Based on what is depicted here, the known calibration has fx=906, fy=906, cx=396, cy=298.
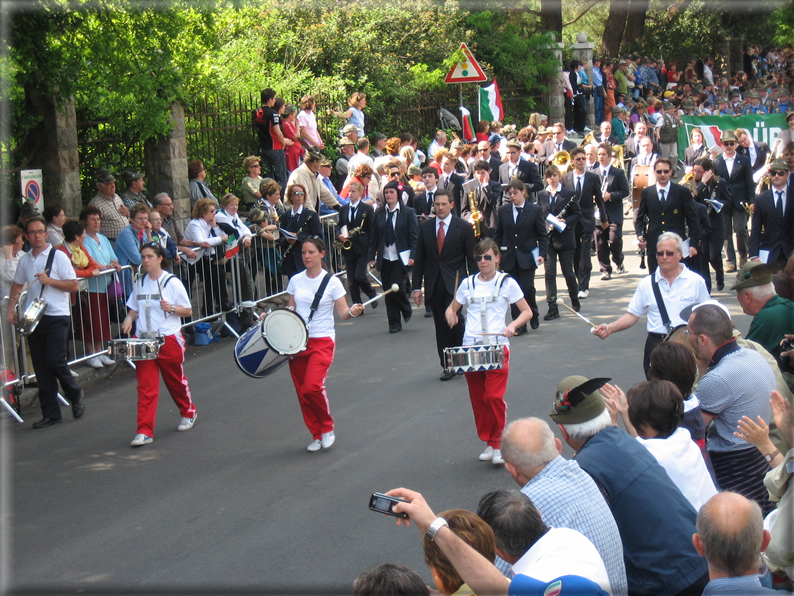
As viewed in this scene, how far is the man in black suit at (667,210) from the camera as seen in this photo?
11289mm

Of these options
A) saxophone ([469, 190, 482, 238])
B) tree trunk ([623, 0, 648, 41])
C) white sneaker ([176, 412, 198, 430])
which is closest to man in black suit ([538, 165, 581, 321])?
saxophone ([469, 190, 482, 238])

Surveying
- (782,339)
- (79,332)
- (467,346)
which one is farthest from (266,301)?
(782,339)

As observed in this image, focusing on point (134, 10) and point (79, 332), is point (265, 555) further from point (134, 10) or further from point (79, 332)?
point (134, 10)

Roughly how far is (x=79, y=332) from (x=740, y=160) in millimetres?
9737

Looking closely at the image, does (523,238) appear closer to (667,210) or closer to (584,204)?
(667,210)

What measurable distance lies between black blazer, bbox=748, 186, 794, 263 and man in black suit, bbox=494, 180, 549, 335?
8.39 ft

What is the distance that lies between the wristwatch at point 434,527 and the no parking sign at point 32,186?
8.64m

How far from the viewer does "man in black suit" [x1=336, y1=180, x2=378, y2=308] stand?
42.2 ft

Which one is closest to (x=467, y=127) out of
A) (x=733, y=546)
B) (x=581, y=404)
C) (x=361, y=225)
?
(x=361, y=225)

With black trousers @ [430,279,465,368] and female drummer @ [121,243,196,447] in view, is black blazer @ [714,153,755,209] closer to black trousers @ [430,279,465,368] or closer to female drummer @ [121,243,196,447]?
black trousers @ [430,279,465,368]

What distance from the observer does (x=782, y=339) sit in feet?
20.6

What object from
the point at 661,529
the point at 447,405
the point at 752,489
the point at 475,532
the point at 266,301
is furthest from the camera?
the point at 266,301

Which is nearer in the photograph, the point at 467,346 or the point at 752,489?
the point at 752,489

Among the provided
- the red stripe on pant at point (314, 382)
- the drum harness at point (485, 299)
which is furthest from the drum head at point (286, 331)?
the drum harness at point (485, 299)
